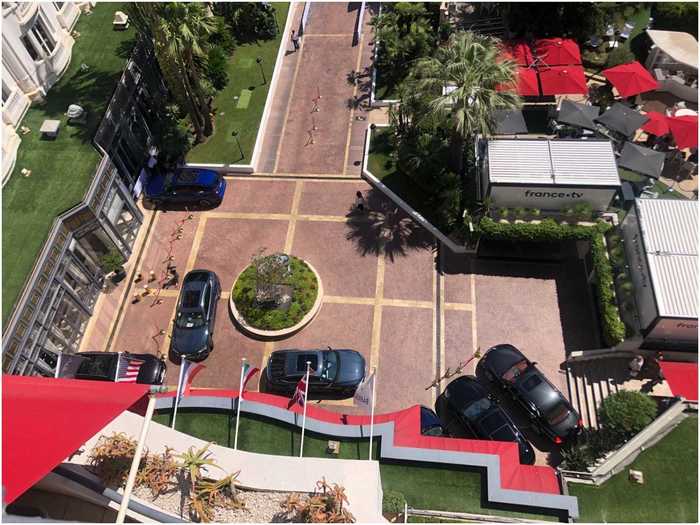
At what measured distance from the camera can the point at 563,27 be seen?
38.9 meters

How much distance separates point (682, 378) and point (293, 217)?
2537cm

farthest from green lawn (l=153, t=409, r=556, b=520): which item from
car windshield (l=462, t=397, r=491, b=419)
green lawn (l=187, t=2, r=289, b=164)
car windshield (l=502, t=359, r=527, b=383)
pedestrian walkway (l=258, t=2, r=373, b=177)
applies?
green lawn (l=187, t=2, r=289, b=164)

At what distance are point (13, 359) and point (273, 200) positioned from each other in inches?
747

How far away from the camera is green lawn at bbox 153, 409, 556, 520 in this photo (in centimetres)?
1927

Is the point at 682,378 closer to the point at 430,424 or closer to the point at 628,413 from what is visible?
the point at 628,413

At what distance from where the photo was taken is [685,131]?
3098cm

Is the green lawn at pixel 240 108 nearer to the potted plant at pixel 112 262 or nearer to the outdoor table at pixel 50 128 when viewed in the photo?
the outdoor table at pixel 50 128

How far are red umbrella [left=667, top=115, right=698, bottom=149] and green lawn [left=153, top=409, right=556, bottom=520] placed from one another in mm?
26570

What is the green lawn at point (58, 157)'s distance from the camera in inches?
1027

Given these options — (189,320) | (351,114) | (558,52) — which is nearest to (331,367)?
(189,320)

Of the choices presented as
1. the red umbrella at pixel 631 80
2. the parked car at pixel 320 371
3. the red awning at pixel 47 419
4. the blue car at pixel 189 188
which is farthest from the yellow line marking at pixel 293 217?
the red umbrella at pixel 631 80

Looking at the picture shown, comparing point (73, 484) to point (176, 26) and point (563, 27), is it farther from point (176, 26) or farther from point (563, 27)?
point (563, 27)

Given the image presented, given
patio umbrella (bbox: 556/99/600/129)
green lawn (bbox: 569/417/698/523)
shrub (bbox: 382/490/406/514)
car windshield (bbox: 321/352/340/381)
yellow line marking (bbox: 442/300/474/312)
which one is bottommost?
shrub (bbox: 382/490/406/514)

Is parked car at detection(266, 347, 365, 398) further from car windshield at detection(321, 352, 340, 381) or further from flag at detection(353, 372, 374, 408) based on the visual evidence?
flag at detection(353, 372, 374, 408)
